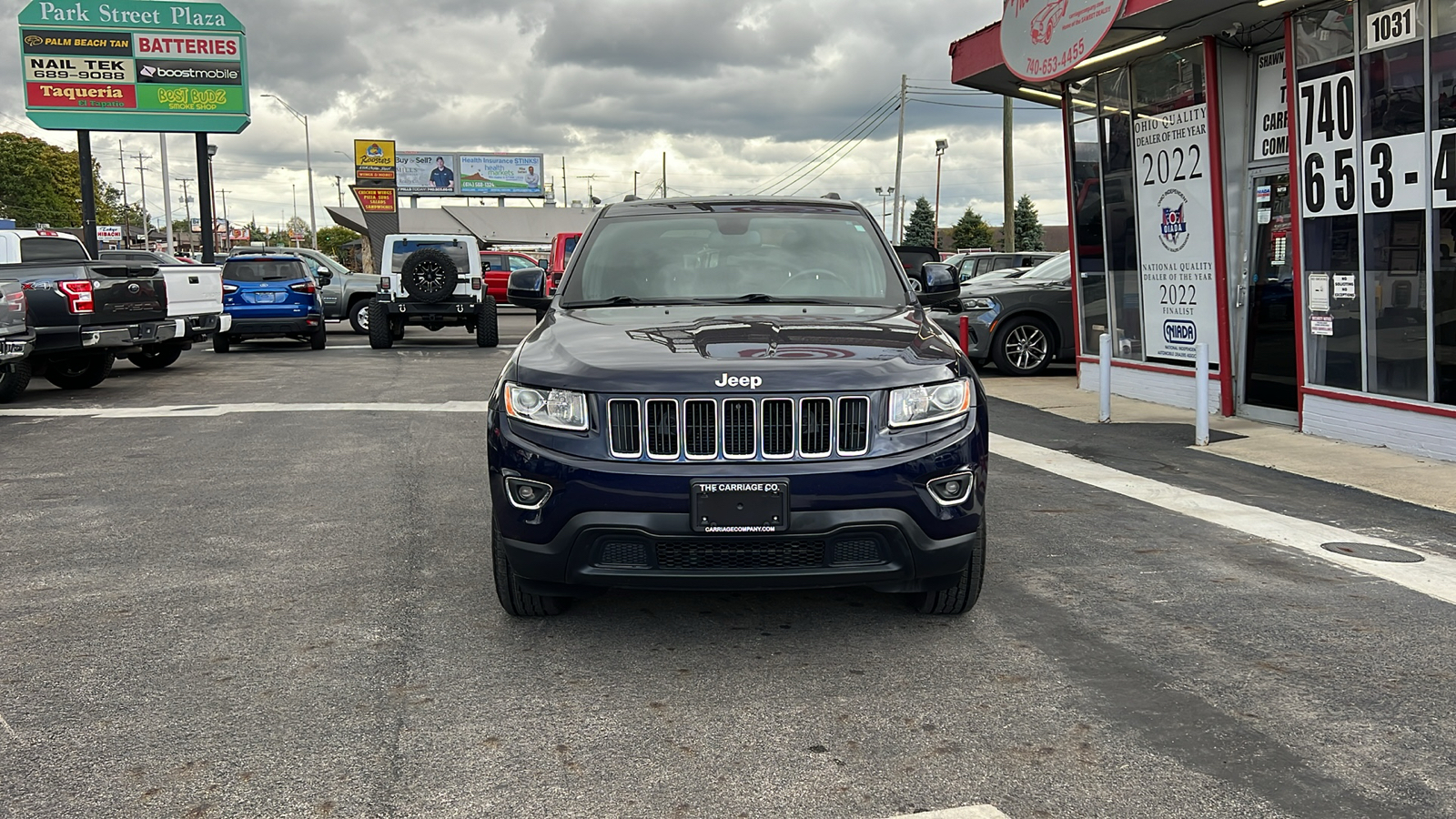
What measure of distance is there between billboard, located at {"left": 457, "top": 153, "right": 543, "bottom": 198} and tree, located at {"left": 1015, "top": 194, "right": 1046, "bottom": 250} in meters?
38.9

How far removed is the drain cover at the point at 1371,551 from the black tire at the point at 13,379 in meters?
11.8

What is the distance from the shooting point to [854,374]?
4059 mm

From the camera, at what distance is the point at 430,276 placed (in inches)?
779

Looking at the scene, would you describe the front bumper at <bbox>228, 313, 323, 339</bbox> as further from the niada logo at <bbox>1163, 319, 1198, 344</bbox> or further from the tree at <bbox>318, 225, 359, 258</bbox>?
the tree at <bbox>318, 225, 359, 258</bbox>

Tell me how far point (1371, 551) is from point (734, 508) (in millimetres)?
3764

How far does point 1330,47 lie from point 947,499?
23.7 ft

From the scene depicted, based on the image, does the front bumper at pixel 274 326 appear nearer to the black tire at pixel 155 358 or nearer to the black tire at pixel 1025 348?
the black tire at pixel 155 358

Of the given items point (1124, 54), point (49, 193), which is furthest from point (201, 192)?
point (49, 193)

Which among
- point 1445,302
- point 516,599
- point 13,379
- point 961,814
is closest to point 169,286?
point 13,379

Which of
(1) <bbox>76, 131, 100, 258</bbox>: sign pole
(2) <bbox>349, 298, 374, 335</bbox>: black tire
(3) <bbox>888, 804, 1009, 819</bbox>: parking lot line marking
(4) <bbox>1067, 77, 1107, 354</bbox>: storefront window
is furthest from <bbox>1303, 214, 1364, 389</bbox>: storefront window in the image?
(1) <bbox>76, 131, 100, 258</bbox>: sign pole

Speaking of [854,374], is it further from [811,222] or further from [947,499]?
[811,222]

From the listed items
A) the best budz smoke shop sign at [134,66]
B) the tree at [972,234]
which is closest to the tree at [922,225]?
the tree at [972,234]

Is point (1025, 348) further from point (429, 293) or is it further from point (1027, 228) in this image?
point (1027, 228)

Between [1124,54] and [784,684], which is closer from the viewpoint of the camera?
[784,684]
